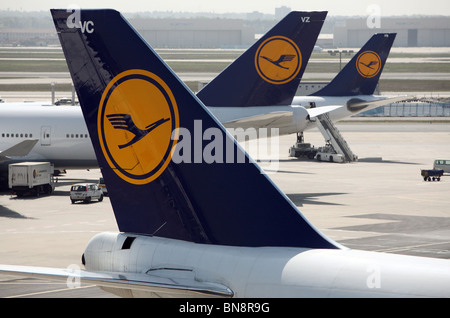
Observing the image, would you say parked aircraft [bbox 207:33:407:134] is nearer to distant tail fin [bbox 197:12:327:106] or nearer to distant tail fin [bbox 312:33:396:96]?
distant tail fin [bbox 312:33:396:96]

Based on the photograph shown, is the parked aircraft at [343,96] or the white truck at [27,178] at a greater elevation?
the parked aircraft at [343,96]

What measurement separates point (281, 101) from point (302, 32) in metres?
5.03

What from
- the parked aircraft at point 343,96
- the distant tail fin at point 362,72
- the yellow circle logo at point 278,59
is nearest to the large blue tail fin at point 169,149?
the yellow circle logo at point 278,59

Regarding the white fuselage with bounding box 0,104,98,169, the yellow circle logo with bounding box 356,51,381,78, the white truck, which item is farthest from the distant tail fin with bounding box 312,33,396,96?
the white truck

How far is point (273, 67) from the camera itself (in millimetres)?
55938

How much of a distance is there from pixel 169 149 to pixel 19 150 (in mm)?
42125

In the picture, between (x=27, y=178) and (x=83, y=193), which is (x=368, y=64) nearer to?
(x=83, y=193)

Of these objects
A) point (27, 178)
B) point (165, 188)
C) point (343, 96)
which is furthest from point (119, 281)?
point (343, 96)

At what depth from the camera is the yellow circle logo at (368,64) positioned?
81.7 m

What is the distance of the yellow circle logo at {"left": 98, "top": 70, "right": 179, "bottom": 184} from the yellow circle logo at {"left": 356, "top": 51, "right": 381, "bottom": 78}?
6686 centimetres

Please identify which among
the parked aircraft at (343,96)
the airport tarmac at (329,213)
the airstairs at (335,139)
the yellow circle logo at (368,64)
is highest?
the yellow circle logo at (368,64)

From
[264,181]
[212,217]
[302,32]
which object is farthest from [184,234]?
[302,32]

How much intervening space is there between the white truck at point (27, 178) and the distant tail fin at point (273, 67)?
13.1 metres

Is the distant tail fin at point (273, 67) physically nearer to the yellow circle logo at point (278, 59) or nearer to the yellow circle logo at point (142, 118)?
the yellow circle logo at point (278, 59)
